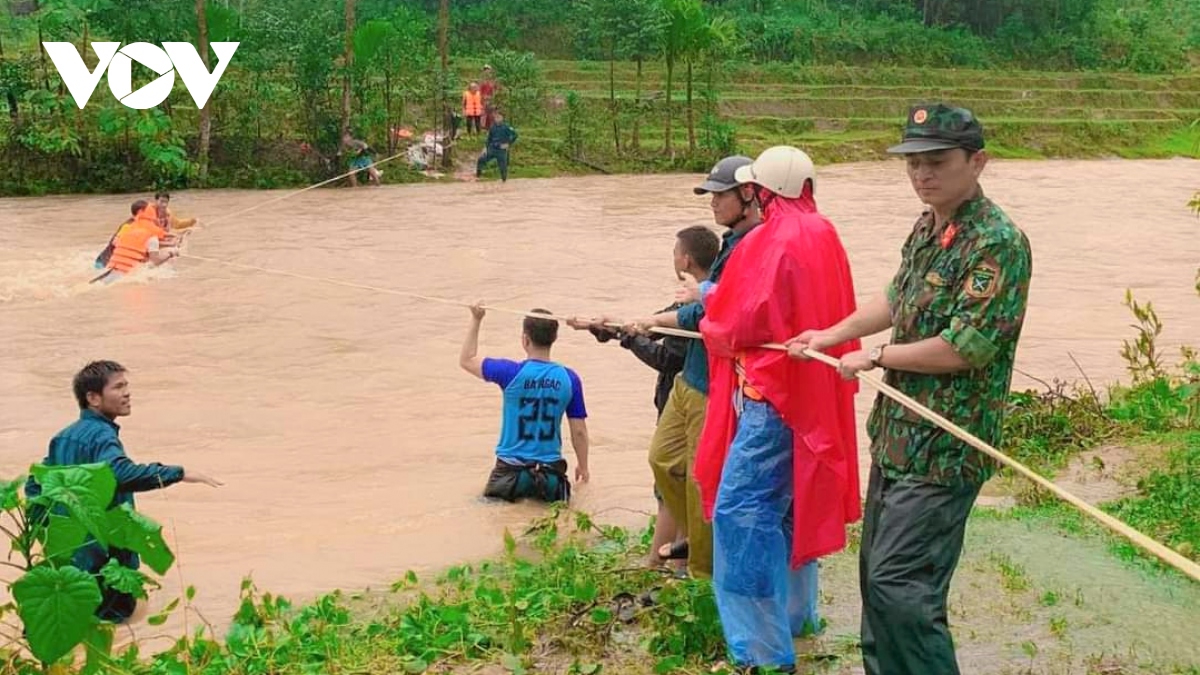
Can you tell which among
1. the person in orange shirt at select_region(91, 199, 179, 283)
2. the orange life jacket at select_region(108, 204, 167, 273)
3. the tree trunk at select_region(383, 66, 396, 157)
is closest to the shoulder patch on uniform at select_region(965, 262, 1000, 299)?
the person in orange shirt at select_region(91, 199, 179, 283)

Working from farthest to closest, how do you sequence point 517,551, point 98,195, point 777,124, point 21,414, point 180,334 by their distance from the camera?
point 777,124, point 98,195, point 180,334, point 21,414, point 517,551

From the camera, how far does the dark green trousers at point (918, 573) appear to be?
3.37 metres

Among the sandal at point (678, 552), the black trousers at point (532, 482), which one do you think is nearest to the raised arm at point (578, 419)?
the black trousers at point (532, 482)

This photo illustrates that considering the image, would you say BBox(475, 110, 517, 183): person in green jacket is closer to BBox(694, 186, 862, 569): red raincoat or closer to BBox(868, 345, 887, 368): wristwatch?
BBox(694, 186, 862, 569): red raincoat

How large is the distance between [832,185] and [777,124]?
7108 mm

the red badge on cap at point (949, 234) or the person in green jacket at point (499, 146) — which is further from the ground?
the red badge on cap at point (949, 234)

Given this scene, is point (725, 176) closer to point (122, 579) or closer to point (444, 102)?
point (122, 579)

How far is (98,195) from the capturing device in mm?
20531

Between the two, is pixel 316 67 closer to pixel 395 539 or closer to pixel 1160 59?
pixel 395 539

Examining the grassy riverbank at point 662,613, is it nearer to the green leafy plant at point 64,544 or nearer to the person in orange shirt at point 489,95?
the green leafy plant at point 64,544

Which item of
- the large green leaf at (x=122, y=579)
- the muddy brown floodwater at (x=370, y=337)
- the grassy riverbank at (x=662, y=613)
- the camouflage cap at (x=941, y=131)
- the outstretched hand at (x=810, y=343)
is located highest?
the camouflage cap at (x=941, y=131)

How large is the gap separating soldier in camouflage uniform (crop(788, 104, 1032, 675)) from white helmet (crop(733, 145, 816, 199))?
513 mm

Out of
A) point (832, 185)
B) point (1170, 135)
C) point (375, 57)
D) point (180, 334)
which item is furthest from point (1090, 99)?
point (180, 334)

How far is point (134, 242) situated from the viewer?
12836 mm
